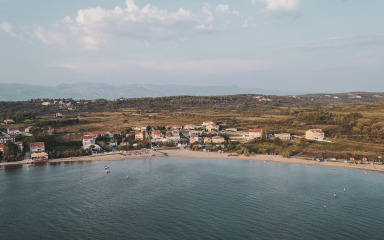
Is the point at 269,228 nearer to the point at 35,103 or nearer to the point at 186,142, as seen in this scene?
the point at 186,142

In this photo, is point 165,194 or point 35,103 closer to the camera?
point 165,194

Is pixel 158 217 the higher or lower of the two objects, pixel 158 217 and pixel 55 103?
the lower

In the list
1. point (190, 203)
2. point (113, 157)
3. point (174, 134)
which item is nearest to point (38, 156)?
point (113, 157)

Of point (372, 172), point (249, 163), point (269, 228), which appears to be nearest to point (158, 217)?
point (269, 228)

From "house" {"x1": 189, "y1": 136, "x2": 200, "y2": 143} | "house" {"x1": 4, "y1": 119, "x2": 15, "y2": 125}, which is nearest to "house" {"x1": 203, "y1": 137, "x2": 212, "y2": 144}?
"house" {"x1": 189, "y1": 136, "x2": 200, "y2": 143}

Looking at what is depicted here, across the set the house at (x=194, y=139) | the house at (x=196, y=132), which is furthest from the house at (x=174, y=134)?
the house at (x=196, y=132)

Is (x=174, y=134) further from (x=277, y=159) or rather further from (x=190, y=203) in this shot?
(x=190, y=203)

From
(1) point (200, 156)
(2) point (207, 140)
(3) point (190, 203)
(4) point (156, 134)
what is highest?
(4) point (156, 134)

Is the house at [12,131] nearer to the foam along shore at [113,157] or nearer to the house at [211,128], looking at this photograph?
the foam along shore at [113,157]
